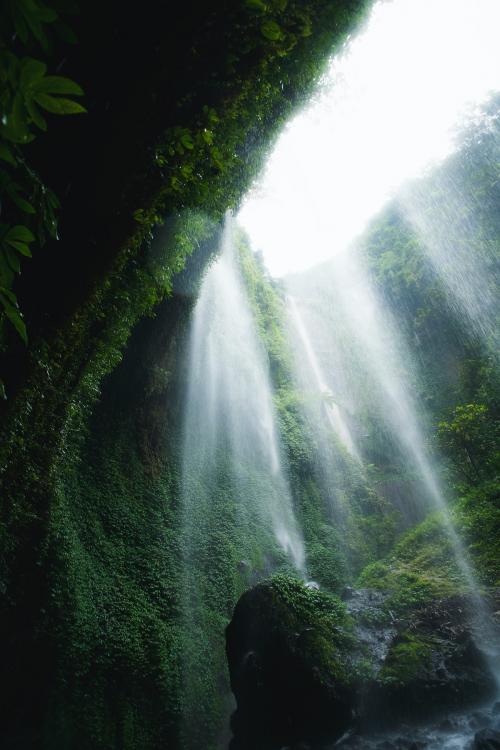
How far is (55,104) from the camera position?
846 mm

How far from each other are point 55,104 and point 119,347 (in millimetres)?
5567

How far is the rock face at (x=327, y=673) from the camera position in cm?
649

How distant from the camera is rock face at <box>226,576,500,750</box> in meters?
6.49

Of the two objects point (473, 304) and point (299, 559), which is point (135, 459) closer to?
point (299, 559)

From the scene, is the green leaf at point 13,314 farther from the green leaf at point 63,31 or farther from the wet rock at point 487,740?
the wet rock at point 487,740

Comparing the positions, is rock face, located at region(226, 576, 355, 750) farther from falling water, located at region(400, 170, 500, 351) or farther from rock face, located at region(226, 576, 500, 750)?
falling water, located at region(400, 170, 500, 351)

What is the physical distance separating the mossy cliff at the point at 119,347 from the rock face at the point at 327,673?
4.33ft

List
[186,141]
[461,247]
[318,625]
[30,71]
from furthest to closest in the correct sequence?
[461,247]
[318,625]
[186,141]
[30,71]

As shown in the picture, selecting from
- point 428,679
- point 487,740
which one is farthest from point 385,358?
point 487,740

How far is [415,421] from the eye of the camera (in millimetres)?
19656

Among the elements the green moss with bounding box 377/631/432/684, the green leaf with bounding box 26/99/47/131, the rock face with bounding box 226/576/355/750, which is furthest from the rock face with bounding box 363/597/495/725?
the green leaf with bounding box 26/99/47/131

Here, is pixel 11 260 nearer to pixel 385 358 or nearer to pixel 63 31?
pixel 63 31

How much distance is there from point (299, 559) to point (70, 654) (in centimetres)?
862

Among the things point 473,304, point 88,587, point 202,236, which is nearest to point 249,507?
point 88,587
